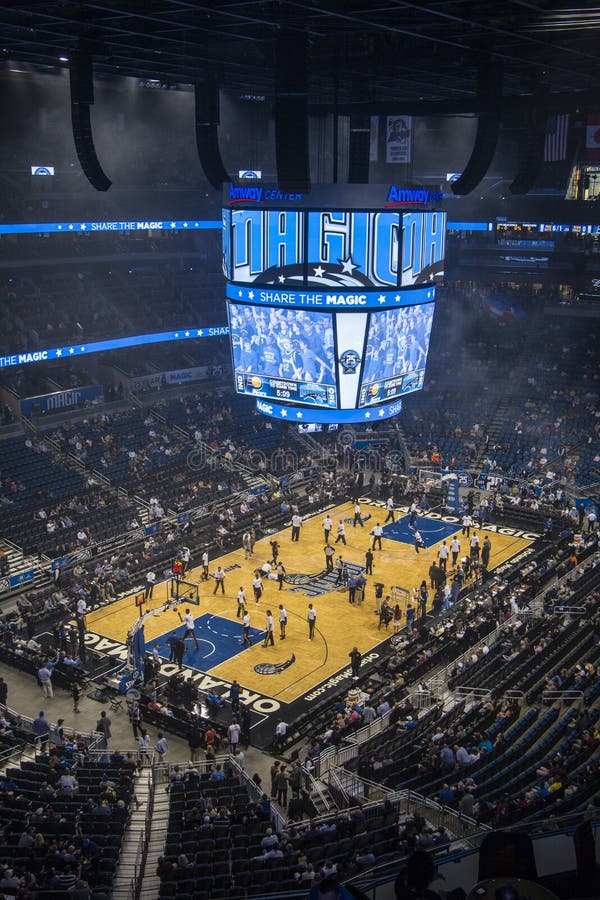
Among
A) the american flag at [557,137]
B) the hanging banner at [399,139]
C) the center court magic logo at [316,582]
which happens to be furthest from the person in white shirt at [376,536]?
the american flag at [557,137]

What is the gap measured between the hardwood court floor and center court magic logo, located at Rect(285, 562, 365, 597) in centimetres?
4

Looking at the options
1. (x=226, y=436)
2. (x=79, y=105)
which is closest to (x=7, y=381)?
(x=226, y=436)

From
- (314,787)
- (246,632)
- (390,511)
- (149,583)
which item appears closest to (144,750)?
(314,787)

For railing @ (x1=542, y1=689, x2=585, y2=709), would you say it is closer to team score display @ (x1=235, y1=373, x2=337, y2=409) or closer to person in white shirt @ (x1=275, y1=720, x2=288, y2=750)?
person in white shirt @ (x1=275, y1=720, x2=288, y2=750)

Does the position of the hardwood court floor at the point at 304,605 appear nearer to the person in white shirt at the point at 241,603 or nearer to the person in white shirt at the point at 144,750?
the person in white shirt at the point at 241,603

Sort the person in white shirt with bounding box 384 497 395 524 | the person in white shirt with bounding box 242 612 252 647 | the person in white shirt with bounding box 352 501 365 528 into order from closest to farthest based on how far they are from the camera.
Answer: the person in white shirt with bounding box 242 612 252 647 → the person in white shirt with bounding box 352 501 365 528 → the person in white shirt with bounding box 384 497 395 524

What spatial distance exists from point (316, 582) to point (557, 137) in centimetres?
2431

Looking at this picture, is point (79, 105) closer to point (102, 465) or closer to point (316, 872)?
point (316, 872)

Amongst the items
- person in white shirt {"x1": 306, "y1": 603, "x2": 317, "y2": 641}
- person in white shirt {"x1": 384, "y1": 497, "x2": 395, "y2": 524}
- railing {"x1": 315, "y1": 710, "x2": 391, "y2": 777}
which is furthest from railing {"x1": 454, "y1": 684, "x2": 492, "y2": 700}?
person in white shirt {"x1": 384, "y1": 497, "x2": 395, "y2": 524}

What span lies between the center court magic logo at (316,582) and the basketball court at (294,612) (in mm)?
33

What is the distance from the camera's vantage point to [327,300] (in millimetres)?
23594

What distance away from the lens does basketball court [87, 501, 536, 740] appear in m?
25.6

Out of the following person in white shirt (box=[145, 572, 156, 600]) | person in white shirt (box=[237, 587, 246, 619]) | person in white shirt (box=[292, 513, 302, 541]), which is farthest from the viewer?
person in white shirt (box=[292, 513, 302, 541])

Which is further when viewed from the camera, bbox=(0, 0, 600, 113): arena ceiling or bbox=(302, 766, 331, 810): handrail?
bbox=(302, 766, 331, 810): handrail
